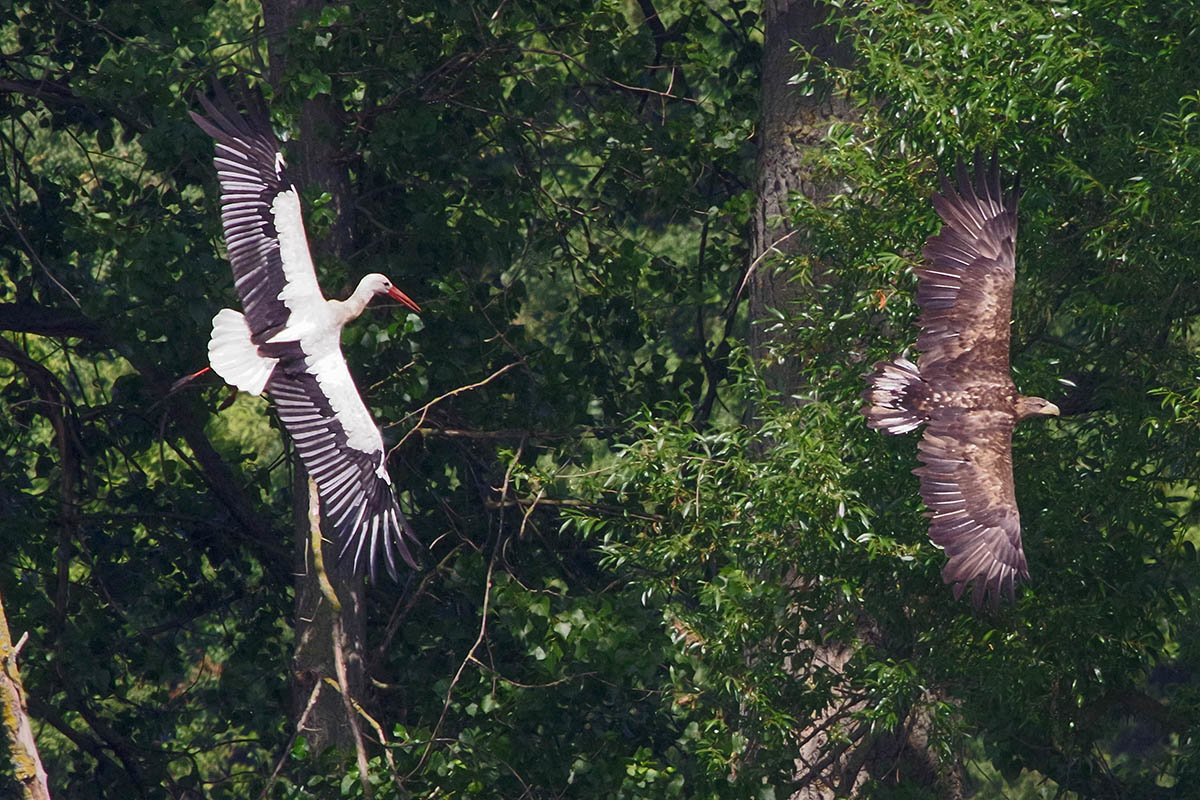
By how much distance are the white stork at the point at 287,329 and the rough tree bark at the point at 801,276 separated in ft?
5.14

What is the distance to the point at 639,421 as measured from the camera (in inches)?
280

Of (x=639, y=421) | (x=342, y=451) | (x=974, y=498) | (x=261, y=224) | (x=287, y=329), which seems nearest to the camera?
(x=974, y=498)

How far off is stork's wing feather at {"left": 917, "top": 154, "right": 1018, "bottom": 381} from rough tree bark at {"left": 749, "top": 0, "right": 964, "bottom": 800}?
564mm

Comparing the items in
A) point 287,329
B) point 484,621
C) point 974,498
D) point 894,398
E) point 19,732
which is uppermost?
point 287,329

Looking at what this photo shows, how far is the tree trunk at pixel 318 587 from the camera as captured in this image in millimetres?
7102

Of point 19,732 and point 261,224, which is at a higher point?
point 261,224

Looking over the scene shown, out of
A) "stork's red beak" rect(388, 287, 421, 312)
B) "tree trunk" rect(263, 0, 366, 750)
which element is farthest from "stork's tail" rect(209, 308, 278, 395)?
"tree trunk" rect(263, 0, 366, 750)

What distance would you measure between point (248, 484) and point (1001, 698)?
156 inches

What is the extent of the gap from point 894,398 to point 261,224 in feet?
8.12

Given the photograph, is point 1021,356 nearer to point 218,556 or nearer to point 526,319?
point 218,556

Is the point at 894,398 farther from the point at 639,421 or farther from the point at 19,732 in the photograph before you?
the point at 19,732

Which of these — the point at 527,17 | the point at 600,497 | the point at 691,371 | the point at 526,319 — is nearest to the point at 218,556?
the point at 600,497

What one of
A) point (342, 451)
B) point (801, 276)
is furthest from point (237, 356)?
point (801, 276)

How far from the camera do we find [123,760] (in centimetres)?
767
